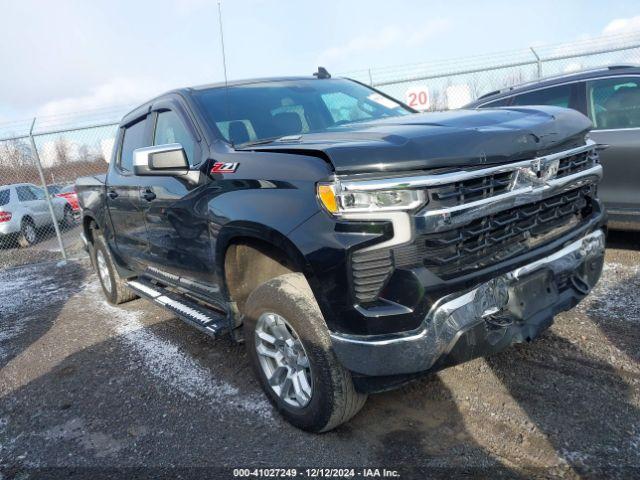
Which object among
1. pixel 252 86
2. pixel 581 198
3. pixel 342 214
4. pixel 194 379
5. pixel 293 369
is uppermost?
pixel 252 86

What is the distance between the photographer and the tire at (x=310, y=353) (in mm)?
2496

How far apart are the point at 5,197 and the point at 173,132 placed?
10.6 m

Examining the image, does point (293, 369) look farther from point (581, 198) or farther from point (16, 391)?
point (16, 391)

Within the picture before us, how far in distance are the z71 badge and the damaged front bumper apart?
116 cm

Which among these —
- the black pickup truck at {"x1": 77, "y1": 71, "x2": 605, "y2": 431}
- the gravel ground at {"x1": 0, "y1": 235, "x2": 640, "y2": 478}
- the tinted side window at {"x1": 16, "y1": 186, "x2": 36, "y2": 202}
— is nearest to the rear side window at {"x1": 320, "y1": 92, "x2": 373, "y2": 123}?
the black pickup truck at {"x1": 77, "y1": 71, "x2": 605, "y2": 431}

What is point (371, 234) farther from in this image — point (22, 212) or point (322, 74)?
point (22, 212)

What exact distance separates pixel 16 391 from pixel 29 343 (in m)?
1.23

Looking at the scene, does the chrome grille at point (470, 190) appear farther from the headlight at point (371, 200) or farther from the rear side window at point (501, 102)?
the rear side window at point (501, 102)

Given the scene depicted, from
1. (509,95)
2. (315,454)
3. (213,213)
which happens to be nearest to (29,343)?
(213,213)

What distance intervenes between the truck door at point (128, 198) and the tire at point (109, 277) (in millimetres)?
624

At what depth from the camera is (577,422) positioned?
8.71 ft

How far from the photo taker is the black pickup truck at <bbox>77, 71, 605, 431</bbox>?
221cm

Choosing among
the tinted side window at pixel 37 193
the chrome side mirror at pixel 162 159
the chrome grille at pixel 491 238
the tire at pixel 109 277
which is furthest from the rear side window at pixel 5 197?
the chrome grille at pixel 491 238

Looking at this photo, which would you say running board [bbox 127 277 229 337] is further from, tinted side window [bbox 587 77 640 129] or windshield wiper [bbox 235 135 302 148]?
tinted side window [bbox 587 77 640 129]
